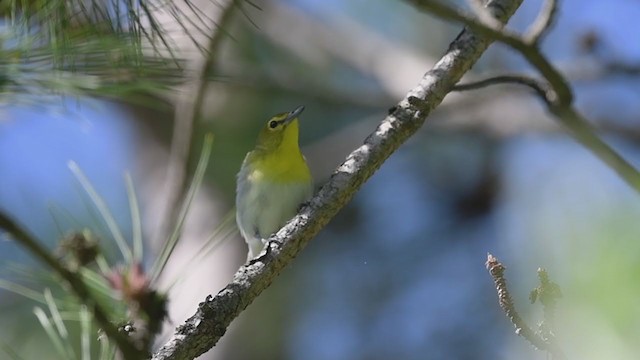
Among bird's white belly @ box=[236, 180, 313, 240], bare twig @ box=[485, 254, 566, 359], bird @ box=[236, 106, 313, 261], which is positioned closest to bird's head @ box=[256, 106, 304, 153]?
bird @ box=[236, 106, 313, 261]

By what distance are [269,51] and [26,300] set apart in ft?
5.80

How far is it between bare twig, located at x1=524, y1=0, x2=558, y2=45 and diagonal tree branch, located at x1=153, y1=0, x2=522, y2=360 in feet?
0.17

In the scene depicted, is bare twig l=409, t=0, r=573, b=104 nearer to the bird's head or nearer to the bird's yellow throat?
the bird's yellow throat

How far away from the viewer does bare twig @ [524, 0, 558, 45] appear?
169cm

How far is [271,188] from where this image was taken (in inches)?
108

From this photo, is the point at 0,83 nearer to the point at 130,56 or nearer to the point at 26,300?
the point at 130,56

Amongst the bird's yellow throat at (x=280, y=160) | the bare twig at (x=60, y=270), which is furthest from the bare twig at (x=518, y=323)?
the bird's yellow throat at (x=280, y=160)

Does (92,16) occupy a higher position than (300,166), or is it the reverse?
(300,166)

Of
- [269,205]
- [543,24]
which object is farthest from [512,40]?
[269,205]

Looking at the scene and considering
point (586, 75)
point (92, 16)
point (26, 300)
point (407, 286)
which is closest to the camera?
point (92, 16)

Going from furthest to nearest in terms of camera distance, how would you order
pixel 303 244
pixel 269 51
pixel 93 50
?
pixel 269 51
pixel 93 50
pixel 303 244

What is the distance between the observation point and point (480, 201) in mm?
5867

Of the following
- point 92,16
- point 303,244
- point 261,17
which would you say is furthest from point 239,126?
point 303,244

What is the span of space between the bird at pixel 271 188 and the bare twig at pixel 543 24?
102 centimetres
